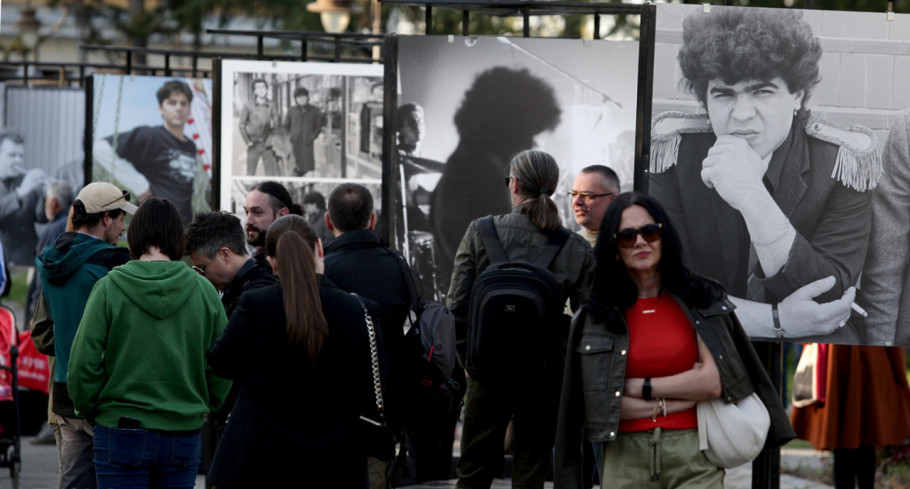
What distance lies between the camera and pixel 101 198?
19.2 ft

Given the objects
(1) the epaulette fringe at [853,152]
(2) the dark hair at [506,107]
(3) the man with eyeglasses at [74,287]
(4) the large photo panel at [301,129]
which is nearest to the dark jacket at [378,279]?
(3) the man with eyeglasses at [74,287]

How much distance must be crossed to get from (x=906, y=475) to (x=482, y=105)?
13.3 feet

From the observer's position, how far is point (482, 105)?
733 centimetres

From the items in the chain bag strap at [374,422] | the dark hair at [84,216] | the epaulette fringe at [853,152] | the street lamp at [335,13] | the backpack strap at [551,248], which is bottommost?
the chain bag strap at [374,422]

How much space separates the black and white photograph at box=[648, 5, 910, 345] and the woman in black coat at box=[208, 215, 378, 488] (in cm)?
225

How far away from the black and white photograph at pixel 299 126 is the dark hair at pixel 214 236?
2790mm

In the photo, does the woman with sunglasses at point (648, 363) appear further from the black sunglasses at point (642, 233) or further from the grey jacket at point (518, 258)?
the grey jacket at point (518, 258)

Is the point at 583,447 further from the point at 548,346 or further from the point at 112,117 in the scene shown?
the point at 112,117

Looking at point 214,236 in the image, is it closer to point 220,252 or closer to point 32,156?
point 220,252

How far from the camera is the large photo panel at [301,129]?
337 inches

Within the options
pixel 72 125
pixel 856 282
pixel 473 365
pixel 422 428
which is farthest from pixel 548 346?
pixel 72 125

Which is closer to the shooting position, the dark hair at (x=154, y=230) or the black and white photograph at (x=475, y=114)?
the dark hair at (x=154, y=230)

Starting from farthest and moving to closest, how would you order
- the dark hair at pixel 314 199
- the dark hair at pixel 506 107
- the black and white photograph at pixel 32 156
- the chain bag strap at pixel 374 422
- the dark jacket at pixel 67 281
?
the black and white photograph at pixel 32 156 → the dark hair at pixel 314 199 → the dark hair at pixel 506 107 → the dark jacket at pixel 67 281 → the chain bag strap at pixel 374 422

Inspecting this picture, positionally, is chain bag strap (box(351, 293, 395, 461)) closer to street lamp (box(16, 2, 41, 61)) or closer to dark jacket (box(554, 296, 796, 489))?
dark jacket (box(554, 296, 796, 489))
